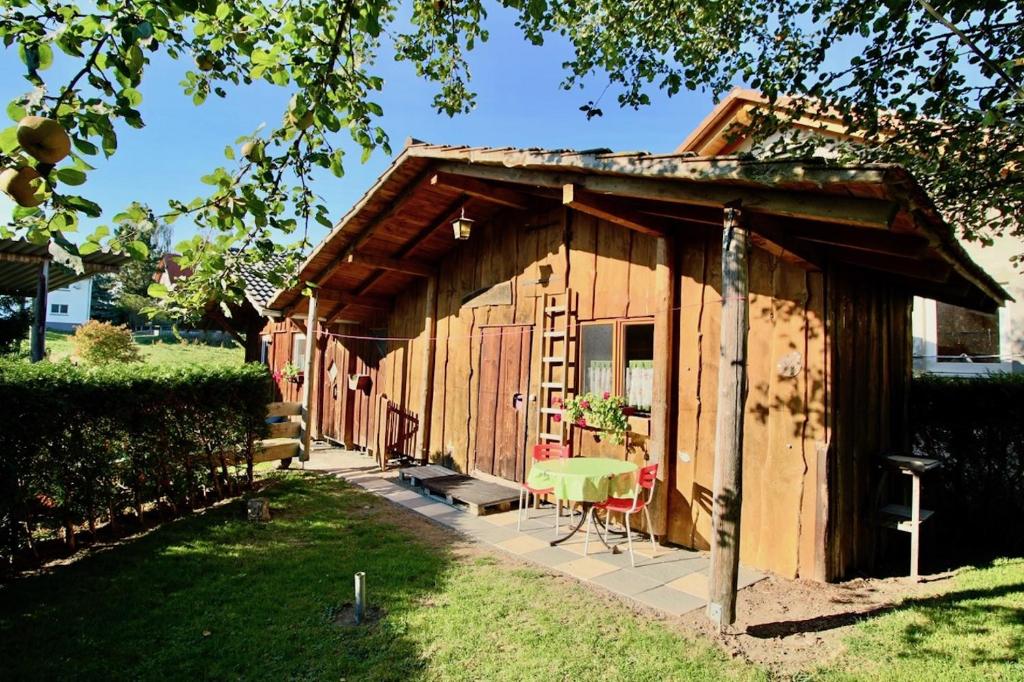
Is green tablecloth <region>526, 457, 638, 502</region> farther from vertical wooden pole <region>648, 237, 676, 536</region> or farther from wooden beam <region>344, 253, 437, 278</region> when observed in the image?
wooden beam <region>344, 253, 437, 278</region>

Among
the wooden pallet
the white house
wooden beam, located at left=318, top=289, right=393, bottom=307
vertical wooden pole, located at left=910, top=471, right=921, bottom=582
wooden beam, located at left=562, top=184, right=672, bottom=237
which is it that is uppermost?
the white house

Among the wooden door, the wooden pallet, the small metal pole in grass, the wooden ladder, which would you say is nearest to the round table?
the wooden ladder

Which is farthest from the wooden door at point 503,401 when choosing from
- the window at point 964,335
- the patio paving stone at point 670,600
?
the window at point 964,335

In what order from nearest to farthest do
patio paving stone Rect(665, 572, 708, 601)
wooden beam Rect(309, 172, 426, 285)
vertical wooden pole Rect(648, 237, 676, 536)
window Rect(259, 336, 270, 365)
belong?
patio paving stone Rect(665, 572, 708, 601) < vertical wooden pole Rect(648, 237, 676, 536) < wooden beam Rect(309, 172, 426, 285) < window Rect(259, 336, 270, 365)

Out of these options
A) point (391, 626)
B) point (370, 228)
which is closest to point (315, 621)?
point (391, 626)

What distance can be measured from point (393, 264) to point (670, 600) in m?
6.78

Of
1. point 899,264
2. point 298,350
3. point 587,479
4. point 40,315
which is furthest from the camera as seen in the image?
point 298,350

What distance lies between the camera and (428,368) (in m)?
9.70

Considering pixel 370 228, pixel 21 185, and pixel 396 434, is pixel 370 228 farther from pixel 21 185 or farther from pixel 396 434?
pixel 21 185

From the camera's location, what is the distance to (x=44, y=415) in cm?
464

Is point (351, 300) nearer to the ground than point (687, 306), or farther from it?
farther from it

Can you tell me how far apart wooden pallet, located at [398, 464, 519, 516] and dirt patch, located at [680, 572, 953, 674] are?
10.7 ft

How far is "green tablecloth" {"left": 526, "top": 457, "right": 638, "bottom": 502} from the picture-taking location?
533 centimetres

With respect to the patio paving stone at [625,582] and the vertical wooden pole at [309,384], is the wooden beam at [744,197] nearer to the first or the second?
the patio paving stone at [625,582]
